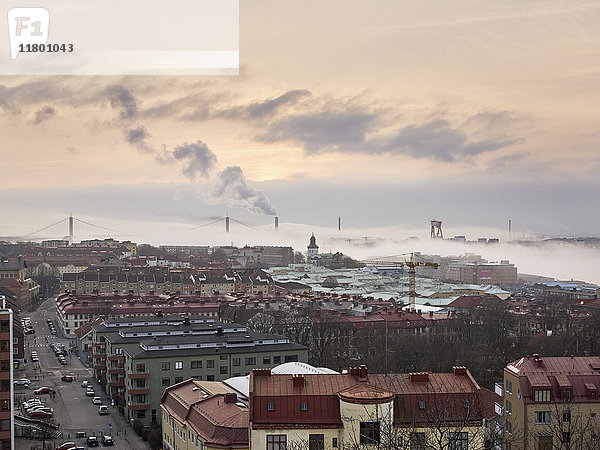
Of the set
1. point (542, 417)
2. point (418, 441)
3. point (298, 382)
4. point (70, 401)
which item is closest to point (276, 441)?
point (298, 382)

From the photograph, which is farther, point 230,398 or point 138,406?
point 138,406

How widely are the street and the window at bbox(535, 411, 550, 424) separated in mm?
6640

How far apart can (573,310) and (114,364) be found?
18362mm

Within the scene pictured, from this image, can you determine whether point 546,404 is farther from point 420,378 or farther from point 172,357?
point 172,357

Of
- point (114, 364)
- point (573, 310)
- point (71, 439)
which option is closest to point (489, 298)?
point (573, 310)

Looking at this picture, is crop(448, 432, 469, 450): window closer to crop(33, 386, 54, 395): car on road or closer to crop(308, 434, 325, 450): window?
crop(308, 434, 325, 450): window

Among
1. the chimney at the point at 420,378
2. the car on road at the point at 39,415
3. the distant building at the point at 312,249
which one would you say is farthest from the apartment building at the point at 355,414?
the distant building at the point at 312,249

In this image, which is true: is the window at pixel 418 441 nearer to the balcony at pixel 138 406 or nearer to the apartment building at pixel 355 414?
the apartment building at pixel 355 414

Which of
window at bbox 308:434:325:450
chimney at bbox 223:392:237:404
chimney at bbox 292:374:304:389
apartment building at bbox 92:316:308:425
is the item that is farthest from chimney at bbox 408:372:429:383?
apartment building at bbox 92:316:308:425

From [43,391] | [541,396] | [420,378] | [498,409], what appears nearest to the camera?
[420,378]

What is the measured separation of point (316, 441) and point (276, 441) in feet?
1.36

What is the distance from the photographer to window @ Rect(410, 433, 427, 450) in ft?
25.3

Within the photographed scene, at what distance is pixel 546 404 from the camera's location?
34.0ft

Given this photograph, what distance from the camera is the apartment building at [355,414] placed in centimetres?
818
